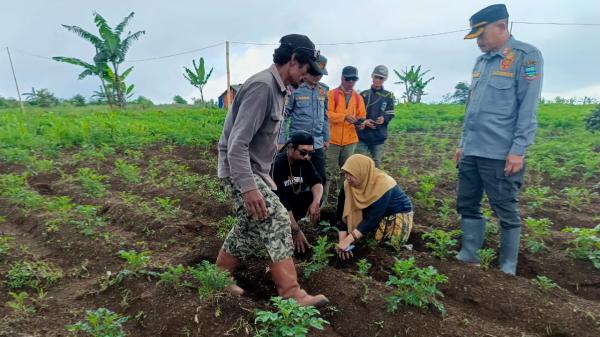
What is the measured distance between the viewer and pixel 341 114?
5340 millimetres

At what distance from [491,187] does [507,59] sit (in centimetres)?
99

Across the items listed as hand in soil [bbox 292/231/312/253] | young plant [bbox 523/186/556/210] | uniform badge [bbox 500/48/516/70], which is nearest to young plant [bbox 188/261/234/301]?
hand in soil [bbox 292/231/312/253]

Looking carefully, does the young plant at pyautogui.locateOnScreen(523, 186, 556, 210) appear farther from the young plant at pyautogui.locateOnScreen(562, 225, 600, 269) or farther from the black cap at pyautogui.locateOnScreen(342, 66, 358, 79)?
the black cap at pyautogui.locateOnScreen(342, 66, 358, 79)

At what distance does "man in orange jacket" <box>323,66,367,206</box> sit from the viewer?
210 inches

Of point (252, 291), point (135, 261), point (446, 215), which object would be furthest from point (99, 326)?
point (446, 215)

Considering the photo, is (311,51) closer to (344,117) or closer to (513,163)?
(513,163)

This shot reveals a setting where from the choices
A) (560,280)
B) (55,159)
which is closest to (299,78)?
(560,280)

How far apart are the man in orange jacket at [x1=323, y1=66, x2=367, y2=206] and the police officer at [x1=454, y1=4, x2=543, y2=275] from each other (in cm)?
184

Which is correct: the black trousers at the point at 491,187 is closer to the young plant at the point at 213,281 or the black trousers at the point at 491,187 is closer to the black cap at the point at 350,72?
the black cap at the point at 350,72

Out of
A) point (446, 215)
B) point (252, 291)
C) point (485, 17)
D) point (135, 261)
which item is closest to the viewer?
point (135, 261)

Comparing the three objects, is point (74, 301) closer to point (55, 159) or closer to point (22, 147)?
point (55, 159)

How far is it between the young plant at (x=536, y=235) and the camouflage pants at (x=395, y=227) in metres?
1.04

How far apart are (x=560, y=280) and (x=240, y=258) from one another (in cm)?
256

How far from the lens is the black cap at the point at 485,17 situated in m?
3.30
